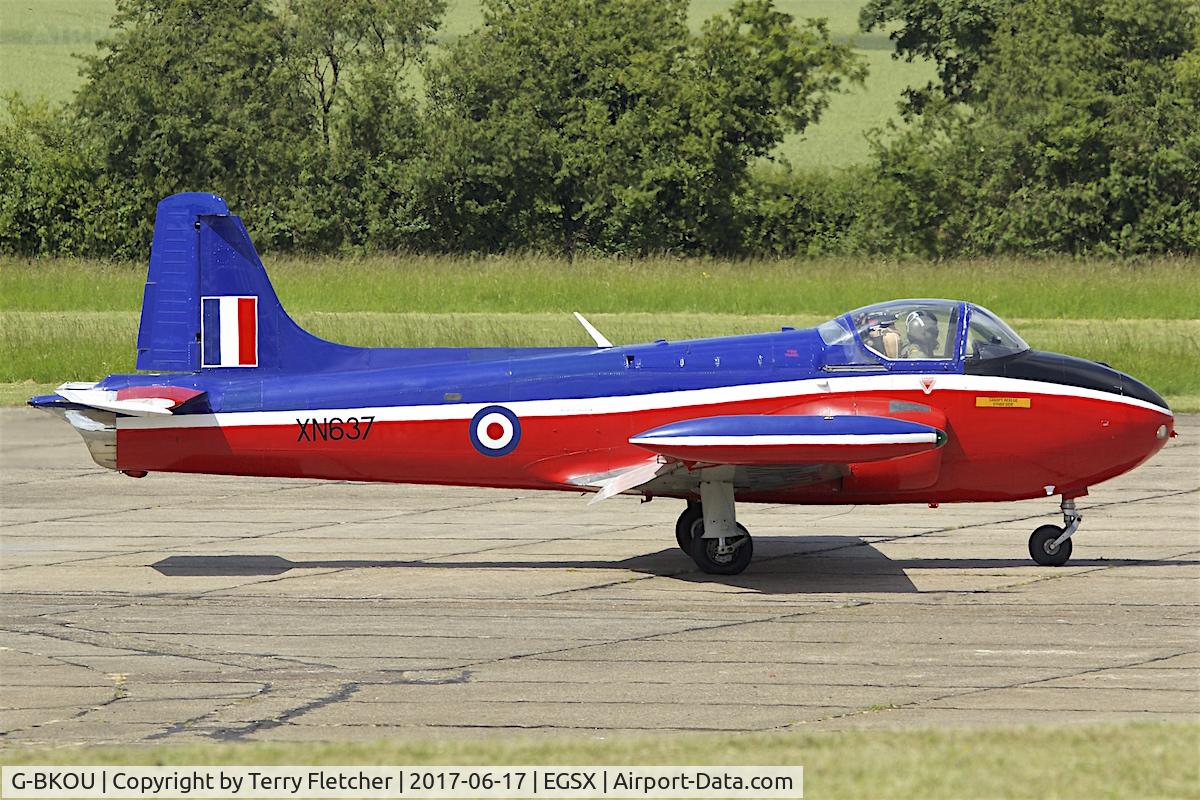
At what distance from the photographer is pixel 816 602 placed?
41.0ft

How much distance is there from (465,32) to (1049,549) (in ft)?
356

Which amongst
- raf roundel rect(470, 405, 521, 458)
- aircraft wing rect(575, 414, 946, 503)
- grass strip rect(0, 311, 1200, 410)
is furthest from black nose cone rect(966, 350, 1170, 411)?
grass strip rect(0, 311, 1200, 410)

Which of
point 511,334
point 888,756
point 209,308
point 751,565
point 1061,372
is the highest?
point 209,308

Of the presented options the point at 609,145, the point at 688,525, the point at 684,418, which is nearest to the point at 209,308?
the point at 684,418

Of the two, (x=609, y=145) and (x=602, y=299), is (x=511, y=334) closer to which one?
(x=602, y=299)

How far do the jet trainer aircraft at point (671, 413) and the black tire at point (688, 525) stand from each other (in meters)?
0.34

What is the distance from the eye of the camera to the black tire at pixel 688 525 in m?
13.9

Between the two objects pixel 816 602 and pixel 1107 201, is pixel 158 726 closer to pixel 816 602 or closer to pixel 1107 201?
pixel 816 602

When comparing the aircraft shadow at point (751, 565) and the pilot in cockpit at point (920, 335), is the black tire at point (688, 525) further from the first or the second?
the pilot in cockpit at point (920, 335)

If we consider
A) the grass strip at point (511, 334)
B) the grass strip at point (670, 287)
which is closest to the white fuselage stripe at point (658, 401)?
the grass strip at point (511, 334)

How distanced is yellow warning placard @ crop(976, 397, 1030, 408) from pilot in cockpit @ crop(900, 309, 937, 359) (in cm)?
50

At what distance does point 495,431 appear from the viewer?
13352 millimetres

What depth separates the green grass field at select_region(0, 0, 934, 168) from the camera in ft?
330

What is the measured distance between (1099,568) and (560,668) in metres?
5.39
